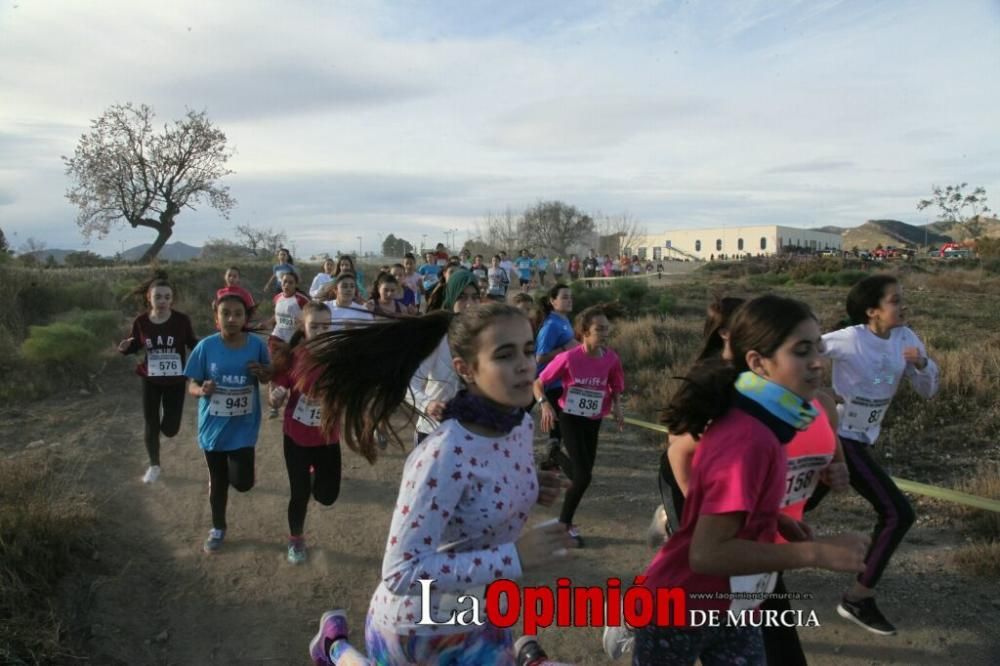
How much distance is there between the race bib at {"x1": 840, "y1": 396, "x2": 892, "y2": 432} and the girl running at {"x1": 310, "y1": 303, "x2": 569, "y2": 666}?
2.37 metres

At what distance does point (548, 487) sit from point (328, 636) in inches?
47.4

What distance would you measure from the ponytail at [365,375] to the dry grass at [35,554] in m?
2.21

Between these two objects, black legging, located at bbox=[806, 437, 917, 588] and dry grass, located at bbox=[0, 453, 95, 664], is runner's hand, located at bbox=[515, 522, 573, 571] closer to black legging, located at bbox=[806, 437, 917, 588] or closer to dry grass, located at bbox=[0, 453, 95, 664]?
black legging, located at bbox=[806, 437, 917, 588]

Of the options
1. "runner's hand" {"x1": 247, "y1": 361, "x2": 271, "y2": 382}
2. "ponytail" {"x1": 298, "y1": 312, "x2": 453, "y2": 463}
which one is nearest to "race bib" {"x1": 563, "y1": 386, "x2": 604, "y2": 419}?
"runner's hand" {"x1": 247, "y1": 361, "x2": 271, "y2": 382}

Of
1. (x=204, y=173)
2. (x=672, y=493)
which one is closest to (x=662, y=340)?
(x=672, y=493)

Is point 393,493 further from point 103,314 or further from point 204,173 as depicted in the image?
point 204,173

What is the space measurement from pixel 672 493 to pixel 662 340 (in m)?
9.63

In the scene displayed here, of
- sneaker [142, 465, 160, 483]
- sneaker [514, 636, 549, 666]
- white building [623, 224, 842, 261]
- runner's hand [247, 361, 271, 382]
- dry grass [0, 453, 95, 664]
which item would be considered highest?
white building [623, 224, 842, 261]

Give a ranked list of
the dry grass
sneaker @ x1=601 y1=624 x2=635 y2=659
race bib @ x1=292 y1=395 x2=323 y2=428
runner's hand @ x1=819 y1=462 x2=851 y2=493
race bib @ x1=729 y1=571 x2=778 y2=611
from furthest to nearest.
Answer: race bib @ x1=292 y1=395 x2=323 y2=428, the dry grass, sneaker @ x1=601 y1=624 x2=635 y2=659, runner's hand @ x1=819 y1=462 x2=851 y2=493, race bib @ x1=729 y1=571 x2=778 y2=611

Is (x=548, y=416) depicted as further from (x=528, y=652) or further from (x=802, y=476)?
(x=802, y=476)

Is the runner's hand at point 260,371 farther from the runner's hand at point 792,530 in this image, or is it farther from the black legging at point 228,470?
the runner's hand at point 792,530

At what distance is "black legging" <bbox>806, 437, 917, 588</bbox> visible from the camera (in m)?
3.62

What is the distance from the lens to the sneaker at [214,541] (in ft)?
16.4

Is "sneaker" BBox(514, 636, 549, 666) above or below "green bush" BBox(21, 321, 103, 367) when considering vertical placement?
below
